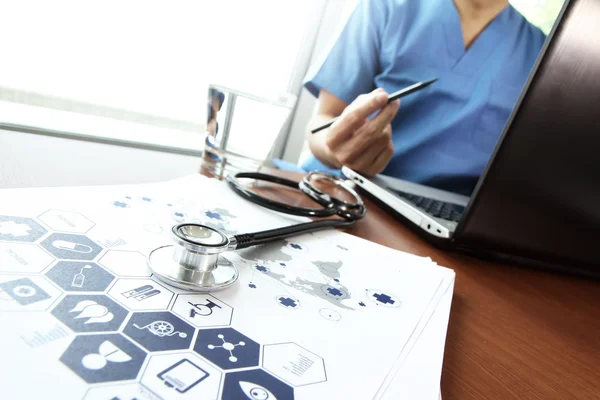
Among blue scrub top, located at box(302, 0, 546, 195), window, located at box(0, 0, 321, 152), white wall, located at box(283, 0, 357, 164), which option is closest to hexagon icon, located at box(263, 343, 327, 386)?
window, located at box(0, 0, 321, 152)

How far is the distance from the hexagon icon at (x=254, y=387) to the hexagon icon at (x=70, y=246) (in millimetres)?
104

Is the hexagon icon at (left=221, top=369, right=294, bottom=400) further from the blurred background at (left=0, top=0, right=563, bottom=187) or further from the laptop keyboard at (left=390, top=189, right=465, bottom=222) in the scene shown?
the laptop keyboard at (left=390, top=189, right=465, bottom=222)

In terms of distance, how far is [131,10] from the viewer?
0.71 metres

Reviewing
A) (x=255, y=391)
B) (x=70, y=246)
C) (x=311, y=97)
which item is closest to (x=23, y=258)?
(x=70, y=246)

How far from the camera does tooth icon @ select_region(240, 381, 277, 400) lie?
0.15m

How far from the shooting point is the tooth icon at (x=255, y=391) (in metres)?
0.15

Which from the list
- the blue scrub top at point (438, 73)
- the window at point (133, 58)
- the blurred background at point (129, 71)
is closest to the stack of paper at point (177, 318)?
the blurred background at point (129, 71)

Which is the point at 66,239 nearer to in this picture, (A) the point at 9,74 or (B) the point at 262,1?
(A) the point at 9,74

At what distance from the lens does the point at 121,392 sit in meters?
0.13

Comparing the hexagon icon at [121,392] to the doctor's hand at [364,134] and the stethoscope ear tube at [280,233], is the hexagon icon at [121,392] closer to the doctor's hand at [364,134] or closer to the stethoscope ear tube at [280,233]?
the stethoscope ear tube at [280,233]

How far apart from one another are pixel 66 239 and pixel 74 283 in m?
0.05

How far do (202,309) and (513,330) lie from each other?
0.77ft

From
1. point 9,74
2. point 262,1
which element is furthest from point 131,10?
point 262,1

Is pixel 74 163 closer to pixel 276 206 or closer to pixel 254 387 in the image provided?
pixel 276 206
